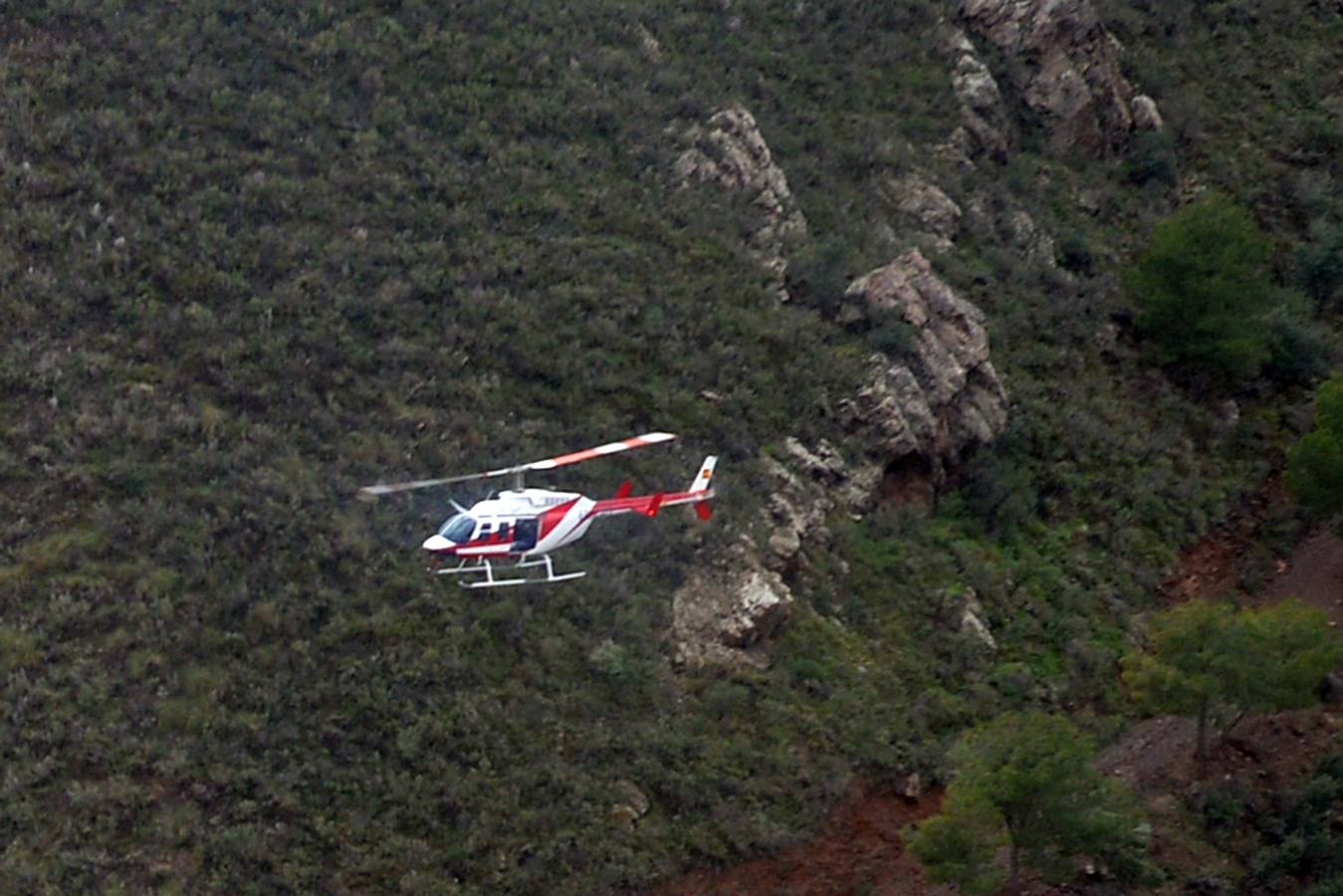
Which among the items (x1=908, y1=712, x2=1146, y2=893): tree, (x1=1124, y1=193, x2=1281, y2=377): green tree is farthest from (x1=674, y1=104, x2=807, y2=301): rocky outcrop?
(x1=908, y1=712, x2=1146, y2=893): tree

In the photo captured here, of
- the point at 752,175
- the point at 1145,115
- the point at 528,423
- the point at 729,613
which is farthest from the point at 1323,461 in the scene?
the point at 528,423

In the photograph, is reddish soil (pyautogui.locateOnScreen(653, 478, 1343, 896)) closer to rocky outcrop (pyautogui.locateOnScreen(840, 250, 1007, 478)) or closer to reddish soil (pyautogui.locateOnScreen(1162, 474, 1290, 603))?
reddish soil (pyautogui.locateOnScreen(1162, 474, 1290, 603))

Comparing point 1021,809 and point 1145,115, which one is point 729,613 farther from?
point 1145,115

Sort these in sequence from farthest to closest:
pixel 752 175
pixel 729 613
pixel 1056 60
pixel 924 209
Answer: pixel 1056 60 → pixel 924 209 → pixel 752 175 → pixel 729 613

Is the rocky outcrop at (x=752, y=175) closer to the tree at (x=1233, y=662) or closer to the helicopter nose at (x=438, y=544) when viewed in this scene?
the tree at (x=1233, y=662)

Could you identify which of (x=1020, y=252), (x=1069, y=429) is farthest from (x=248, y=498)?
(x=1020, y=252)
